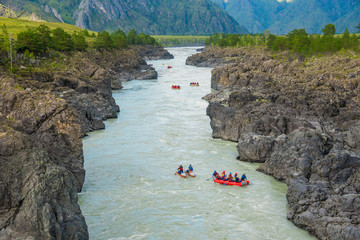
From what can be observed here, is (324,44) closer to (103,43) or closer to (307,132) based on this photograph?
(307,132)

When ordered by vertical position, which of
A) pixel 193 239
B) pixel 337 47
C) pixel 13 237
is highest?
pixel 337 47

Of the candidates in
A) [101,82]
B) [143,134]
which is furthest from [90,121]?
[101,82]

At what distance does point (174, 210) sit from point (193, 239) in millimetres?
5017

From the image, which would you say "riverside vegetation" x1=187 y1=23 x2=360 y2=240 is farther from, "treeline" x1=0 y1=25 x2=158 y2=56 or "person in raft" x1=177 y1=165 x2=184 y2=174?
"treeline" x1=0 y1=25 x2=158 y2=56

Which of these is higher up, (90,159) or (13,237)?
(13,237)

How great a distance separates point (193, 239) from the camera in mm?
28969

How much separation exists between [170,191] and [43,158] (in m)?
17.0

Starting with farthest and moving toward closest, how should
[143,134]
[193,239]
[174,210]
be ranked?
1. [143,134]
2. [174,210]
3. [193,239]

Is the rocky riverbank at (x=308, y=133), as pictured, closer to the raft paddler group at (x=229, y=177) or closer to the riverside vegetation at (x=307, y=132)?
the riverside vegetation at (x=307, y=132)

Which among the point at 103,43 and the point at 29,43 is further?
the point at 103,43

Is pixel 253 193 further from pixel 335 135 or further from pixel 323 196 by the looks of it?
pixel 335 135

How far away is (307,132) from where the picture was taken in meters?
41.2

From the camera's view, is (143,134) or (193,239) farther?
(143,134)

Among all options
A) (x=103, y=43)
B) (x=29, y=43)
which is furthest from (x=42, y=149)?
(x=103, y=43)
